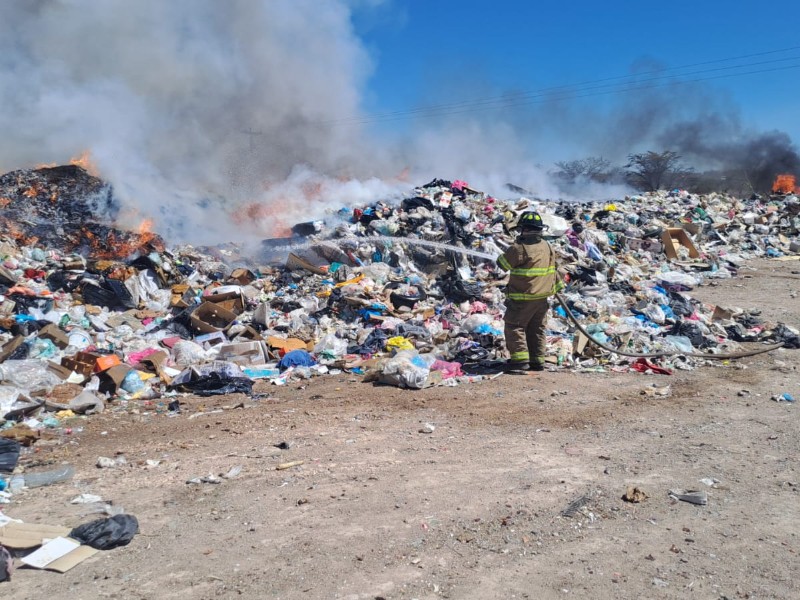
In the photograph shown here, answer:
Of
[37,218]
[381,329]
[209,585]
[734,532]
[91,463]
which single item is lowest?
[734,532]

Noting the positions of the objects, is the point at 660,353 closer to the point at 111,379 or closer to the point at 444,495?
the point at 444,495

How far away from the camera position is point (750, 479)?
3.17m

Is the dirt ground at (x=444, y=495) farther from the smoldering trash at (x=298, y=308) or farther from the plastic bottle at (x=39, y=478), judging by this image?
the smoldering trash at (x=298, y=308)

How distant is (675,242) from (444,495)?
10919mm

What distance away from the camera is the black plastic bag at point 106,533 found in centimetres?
253

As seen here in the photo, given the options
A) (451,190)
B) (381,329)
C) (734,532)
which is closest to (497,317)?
(381,329)

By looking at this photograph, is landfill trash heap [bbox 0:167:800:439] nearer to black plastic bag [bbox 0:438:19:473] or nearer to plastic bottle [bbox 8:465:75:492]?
black plastic bag [bbox 0:438:19:473]

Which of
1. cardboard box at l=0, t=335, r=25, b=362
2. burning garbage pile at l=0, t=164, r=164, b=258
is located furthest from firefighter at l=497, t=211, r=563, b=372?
burning garbage pile at l=0, t=164, r=164, b=258

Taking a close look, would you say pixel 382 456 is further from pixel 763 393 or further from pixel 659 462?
pixel 763 393

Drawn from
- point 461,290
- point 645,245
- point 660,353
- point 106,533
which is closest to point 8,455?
point 106,533

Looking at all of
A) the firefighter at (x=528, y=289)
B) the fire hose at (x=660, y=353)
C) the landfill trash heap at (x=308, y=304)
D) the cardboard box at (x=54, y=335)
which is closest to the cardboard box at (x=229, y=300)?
the landfill trash heap at (x=308, y=304)

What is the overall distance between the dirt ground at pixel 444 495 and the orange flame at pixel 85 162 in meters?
7.57

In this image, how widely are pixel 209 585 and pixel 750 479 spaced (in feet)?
9.46

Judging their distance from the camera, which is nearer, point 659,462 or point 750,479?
point 750,479
